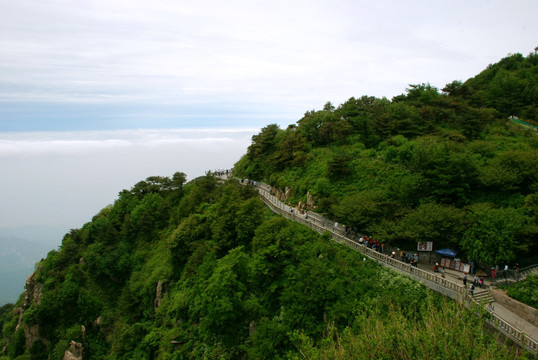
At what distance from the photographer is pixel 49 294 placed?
35.2 m

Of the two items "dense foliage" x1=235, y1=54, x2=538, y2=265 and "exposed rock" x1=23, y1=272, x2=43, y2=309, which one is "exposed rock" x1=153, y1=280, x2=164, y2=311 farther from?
"exposed rock" x1=23, y1=272, x2=43, y2=309

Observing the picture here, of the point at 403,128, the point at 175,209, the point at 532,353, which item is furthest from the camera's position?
the point at 175,209

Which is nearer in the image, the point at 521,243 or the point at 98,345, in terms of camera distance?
the point at 521,243

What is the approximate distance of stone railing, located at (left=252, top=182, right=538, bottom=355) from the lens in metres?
13.6

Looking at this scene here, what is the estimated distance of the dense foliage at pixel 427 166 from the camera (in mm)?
19984

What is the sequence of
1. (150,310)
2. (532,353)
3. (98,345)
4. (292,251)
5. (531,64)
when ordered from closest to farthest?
1. (532,353)
2. (292,251)
3. (150,310)
4. (98,345)
5. (531,64)

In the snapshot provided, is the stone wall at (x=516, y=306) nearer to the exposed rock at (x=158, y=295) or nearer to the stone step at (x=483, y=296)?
the stone step at (x=483, y=296)

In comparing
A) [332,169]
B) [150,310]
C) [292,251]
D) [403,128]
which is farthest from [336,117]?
[150,310]

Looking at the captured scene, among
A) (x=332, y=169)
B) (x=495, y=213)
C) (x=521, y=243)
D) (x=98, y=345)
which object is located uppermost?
(x=332, y=169)

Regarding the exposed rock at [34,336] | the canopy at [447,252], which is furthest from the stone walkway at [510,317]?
the exposed rock at [34,336]

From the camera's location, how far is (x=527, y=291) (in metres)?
16.6

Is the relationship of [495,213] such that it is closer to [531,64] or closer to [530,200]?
[530,200]

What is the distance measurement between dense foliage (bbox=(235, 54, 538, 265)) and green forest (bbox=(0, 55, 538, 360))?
0.47 feet

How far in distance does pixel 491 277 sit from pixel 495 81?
39.1 meters
